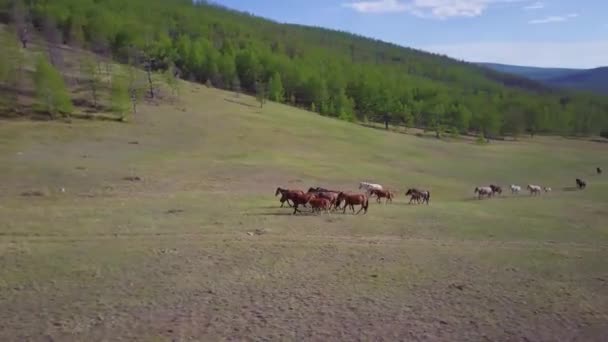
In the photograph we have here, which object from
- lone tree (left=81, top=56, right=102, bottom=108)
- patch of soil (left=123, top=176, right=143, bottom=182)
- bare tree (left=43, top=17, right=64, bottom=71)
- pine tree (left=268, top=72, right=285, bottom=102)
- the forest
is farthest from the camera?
the forest

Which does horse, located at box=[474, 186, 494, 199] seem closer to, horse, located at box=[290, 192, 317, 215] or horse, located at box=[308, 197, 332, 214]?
horse, located at box=[308, 197, 332, 214]

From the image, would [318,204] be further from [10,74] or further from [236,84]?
[236,84]

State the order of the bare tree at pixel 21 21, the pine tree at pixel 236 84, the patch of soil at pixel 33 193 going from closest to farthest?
A: the patch of soil at pixel 33 193
the bare tree at pixel 21 21
the pine tree at pixel 236 84

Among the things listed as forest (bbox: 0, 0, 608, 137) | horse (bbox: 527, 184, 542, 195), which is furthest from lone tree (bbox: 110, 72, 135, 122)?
horse (bbox: 527, 184, 542, 195)

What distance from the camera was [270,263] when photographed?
56.6ft

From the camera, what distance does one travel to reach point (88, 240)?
63.3 feet

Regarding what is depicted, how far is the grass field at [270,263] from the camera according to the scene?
43.1ft

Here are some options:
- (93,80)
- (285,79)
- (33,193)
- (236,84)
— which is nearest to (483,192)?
(33,193)

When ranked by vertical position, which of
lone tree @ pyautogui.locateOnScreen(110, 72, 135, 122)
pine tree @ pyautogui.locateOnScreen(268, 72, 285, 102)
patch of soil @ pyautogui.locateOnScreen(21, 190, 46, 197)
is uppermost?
pine tree @ pyautogui.locateOnScreen(268, 72, 285, 102)

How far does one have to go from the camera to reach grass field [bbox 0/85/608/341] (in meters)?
13.1

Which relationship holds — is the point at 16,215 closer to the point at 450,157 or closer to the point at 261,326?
the point at 261,326

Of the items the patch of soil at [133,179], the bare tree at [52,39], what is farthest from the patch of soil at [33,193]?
the bare tree at [52,39]

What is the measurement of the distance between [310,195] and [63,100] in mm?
45684

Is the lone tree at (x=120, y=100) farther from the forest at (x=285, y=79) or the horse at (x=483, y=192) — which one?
the horse at (x=483, y=192)
